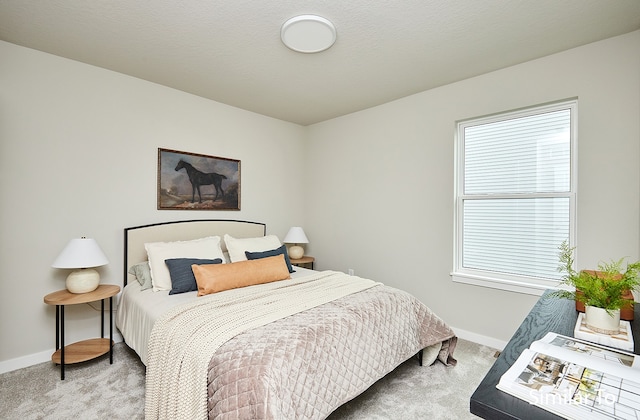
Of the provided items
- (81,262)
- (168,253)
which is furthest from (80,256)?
(168,253)

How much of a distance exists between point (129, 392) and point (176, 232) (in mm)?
1500

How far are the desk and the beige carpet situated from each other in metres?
0.94

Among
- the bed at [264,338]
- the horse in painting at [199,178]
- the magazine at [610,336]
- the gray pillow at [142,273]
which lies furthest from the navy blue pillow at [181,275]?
the magazine at [610,336]

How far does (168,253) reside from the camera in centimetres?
270

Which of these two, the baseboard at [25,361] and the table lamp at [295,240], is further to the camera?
the table lamp at [295,240]

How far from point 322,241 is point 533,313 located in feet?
10.1

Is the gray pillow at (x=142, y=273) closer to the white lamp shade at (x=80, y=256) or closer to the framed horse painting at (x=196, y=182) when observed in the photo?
the white lamp shade at (x=80, y=256)

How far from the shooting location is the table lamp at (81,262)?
231 centimetres

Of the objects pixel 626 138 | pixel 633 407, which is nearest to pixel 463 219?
pixel 626 138

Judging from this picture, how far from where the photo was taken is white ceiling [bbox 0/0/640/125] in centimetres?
191

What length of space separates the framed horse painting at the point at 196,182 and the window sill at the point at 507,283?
8.80 feet

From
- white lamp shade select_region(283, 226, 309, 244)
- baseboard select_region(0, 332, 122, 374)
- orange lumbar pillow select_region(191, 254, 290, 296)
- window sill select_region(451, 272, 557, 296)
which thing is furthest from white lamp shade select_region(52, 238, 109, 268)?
window sill select_region(451, 272, 557, 296)

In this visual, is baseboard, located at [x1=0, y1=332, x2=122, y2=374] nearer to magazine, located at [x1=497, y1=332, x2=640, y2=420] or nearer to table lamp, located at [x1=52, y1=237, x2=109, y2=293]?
table lamp, located at [x1=52, y1=237, x2=109, y2=293]

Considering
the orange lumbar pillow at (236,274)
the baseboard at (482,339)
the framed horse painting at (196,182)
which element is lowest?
the baseboard at (482,339)
